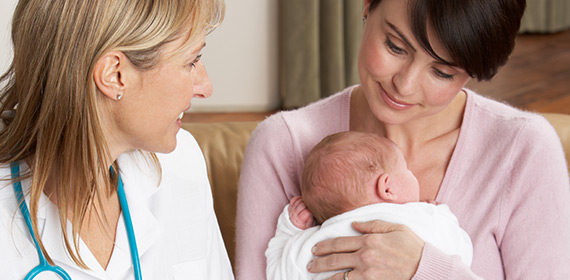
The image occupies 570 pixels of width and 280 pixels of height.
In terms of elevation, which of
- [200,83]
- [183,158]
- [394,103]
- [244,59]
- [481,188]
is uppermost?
[200,83]

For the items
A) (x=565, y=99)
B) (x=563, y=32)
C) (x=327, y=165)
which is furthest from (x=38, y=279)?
(x=563, y=32)

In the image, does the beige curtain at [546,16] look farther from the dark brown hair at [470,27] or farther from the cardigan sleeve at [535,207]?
the dark brown hair at [470,27]

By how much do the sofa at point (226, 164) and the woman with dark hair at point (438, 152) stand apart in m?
0.37

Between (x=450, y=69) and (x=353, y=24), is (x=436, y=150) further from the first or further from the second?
(x=353, y=24)

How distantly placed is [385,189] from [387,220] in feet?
0.25

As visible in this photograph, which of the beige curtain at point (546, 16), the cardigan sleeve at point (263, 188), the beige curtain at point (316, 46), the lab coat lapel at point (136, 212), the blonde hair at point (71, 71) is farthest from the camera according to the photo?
the beige curtain at point (546, 16)

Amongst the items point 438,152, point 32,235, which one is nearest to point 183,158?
point 32,235

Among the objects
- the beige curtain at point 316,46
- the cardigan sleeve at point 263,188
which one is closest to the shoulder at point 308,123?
the cardigan sleeve at point 263,188

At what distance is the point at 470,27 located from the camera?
1.46 meters

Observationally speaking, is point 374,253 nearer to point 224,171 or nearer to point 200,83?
point 200,83

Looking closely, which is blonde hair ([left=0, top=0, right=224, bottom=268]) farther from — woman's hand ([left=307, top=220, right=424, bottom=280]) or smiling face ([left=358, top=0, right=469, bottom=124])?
woman's hand ([left=307, top=220, right=424, bottom=280])

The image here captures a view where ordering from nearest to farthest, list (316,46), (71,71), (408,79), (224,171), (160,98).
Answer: (71,71), (160,98), (408,79), (224,171), (316,46)

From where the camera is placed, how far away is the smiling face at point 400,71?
155cm

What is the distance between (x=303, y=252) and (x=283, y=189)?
0.24 metres
